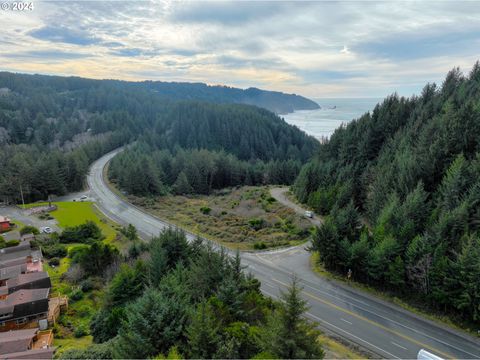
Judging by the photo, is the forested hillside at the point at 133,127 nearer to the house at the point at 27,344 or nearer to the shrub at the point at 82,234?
the shrub at the point at 82,234

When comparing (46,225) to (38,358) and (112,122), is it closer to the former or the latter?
(38,358)

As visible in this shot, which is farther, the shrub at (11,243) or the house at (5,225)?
the house at (5,225)

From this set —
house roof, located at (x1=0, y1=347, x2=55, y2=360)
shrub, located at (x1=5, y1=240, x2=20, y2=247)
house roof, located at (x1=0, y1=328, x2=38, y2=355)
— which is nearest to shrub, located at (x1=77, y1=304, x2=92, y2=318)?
house roof, located at (x1=0, y1=328, x2=38, y2=355)

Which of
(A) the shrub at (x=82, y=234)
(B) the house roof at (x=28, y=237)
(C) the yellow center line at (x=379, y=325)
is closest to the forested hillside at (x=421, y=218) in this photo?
(C) the yellow center line at (x=379, y=325)

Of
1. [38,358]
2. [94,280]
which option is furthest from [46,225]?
[38,358]

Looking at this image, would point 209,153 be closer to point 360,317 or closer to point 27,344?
point 360,317

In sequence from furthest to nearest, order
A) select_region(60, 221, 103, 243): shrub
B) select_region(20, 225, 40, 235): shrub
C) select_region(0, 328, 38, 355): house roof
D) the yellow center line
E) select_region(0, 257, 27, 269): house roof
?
select_region(20, 225, 40, 235): shrub < select_region(60, 221, 103, 243): shrub < select_region(0, 257, 27, 269): house roof < the yellow center line < select_region(0, 328, 38, 355): house roof

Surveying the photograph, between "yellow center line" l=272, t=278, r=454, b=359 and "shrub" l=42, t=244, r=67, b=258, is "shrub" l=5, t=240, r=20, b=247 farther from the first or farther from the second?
"yellow center line" l=272, t=278, r=454, b=359

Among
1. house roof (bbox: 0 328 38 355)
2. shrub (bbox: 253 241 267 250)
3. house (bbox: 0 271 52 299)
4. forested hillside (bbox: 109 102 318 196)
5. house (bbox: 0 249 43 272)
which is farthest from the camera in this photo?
forested hillside (bbox: 109 102 318 196)
